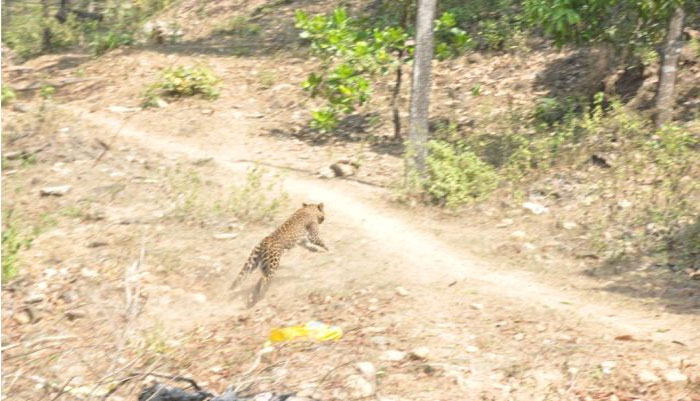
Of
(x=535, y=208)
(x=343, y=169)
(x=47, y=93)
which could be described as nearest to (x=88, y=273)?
(x=343, y=169)

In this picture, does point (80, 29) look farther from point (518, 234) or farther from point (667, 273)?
point (667, 273)

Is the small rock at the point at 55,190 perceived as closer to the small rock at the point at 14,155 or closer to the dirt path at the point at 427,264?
the small rock at the point at 14,155

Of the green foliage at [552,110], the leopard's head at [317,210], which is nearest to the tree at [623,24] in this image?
the green foliage at [552,110]

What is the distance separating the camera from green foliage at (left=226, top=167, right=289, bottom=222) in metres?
10.3

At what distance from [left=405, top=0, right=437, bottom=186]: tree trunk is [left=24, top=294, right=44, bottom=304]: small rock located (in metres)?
4.46

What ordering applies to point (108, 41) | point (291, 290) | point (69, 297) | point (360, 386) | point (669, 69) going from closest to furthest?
point (360, 386), point (291, 290), point (69, 297), point (669, 69), point (108, 41)

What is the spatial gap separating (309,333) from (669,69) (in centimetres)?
638

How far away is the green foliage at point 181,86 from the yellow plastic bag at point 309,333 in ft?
28.6

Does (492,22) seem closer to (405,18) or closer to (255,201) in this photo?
(405,18)

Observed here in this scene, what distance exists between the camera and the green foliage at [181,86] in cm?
1530

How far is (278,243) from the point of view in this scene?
8.77 meters

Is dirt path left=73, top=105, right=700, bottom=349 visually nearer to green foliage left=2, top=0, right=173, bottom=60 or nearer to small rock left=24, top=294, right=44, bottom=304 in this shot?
small rock left=24, top=294, right=44, bottom=304

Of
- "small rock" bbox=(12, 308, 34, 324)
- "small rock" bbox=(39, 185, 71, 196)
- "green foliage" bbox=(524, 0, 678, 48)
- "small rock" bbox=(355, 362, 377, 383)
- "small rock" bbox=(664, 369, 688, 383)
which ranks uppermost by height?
"green foliage" bbox=(524, 0, 678, 48)

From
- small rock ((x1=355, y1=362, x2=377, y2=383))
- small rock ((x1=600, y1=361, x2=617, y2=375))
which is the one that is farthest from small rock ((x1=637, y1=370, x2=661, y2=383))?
small rock ((x1=355, y1=362, x2=377, y2=383))
